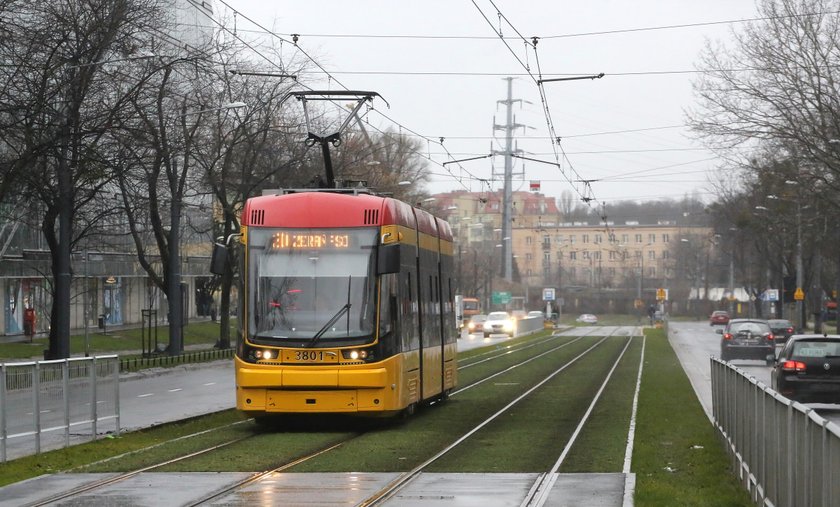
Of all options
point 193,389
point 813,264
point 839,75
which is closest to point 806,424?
point 193,389

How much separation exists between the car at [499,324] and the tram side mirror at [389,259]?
Result: 61194 mm

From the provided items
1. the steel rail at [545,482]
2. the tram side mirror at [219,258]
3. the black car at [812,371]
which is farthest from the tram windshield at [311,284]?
the black car at [812,371]

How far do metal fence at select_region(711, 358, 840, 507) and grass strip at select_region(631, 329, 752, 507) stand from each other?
8.9 inches

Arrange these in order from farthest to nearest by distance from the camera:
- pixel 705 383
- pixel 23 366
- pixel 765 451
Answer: pixel 705 383 < pixel 23 366 < pixel 765 451

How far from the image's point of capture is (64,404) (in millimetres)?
18312

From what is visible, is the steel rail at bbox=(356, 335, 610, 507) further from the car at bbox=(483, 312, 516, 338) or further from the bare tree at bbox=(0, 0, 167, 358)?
the car at bbox=(483, 312, 516, 338)

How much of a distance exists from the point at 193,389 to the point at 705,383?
12.6m

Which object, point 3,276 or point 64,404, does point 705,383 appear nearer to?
point 64,404

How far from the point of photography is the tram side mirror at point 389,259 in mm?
19219

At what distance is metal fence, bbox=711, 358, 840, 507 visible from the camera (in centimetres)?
739

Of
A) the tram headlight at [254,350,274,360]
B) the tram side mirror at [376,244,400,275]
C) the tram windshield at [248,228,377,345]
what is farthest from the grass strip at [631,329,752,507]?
the tram headlight at [254,350,274,360]

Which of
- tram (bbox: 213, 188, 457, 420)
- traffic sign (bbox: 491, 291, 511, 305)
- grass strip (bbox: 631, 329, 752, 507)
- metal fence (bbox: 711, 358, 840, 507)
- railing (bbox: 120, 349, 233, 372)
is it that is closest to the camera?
metal fence (bbox: 711, 358, 840, 507)

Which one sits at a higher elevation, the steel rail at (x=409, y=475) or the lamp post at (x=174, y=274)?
the lamp post at (x=174, y=274)

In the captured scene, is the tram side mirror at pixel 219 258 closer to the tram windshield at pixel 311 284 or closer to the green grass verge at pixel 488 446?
the tram windshield at pixel 311 284
